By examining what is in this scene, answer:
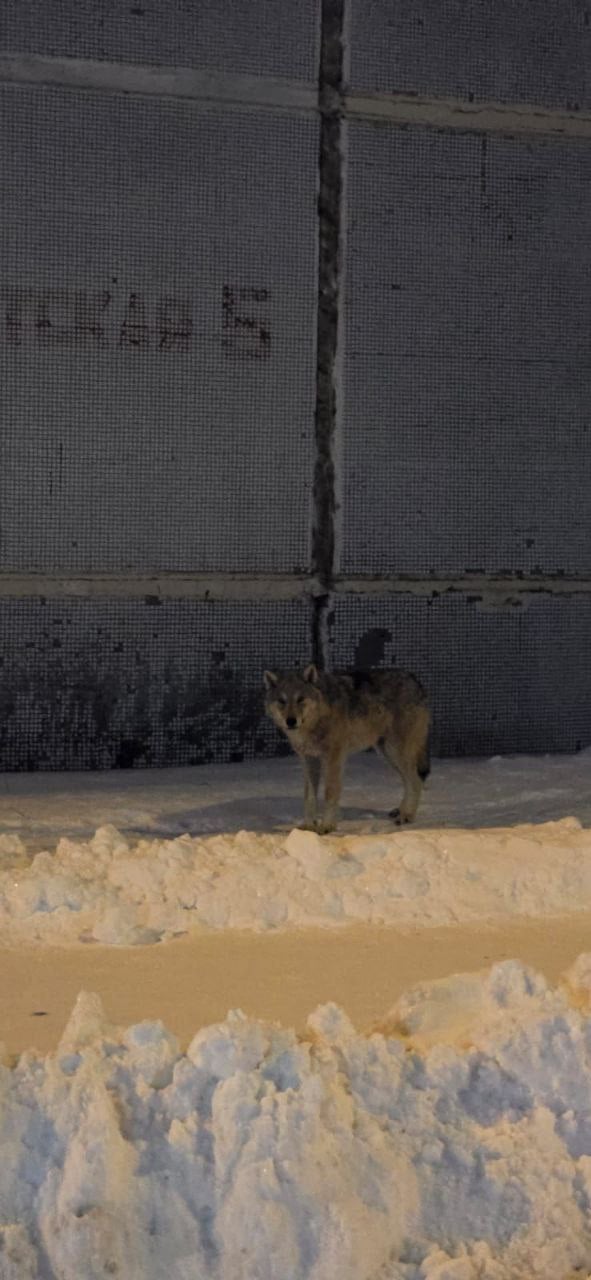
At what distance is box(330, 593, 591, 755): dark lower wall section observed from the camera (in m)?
9.38

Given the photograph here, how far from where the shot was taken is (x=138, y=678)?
29.4 feet

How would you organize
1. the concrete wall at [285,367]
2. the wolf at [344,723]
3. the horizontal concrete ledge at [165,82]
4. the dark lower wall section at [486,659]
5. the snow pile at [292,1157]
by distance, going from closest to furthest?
the snow pile at [292,1157] < the wolf at [344,723] < the horizontal concrete ledge at [165,82] < the concrete wall at [285,367] < the dark lower wall section at [486,659]

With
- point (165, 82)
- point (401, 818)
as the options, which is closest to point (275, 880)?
point (401, 818)

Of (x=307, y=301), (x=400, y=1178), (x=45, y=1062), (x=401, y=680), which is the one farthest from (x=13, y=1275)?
(x=307, y=301)

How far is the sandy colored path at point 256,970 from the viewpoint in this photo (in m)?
4.86

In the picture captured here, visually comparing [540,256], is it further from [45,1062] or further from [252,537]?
[45,1062]

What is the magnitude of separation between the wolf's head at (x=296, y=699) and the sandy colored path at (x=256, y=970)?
2.13m

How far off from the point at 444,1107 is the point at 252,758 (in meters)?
5.56

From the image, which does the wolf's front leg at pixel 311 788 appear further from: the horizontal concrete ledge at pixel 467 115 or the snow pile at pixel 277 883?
the horizontal concrete ledge at pixel 467 115

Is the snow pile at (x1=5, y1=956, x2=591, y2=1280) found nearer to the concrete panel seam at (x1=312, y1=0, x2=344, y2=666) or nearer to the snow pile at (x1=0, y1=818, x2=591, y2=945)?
the snow pile at (x1=0, y1=818, x2=591, y2=945)

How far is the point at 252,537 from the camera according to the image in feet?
30.1

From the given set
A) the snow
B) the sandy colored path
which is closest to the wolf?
the sandy colored path

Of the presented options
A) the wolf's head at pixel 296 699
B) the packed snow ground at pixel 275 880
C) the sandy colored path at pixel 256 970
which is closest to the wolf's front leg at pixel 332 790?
the wolf's head at pixel 296 699

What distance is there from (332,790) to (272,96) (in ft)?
11.8
